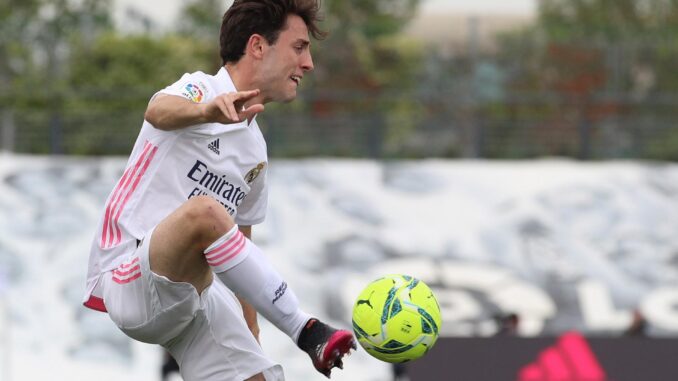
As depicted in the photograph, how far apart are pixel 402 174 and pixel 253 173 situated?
15.0 meters

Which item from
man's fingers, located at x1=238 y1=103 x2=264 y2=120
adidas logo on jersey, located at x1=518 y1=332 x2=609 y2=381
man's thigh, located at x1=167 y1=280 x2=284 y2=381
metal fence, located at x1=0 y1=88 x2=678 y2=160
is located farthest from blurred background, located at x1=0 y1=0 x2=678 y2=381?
man's fingers, located at x1=238 y1=103 x2=264 y2=120

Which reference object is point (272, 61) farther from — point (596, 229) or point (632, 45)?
point (632, 45)

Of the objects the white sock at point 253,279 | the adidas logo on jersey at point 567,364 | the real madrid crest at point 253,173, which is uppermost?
the real madrid crest at point 253,173

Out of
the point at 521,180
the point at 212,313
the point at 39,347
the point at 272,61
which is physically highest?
the point at 272,61

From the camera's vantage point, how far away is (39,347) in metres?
18.9

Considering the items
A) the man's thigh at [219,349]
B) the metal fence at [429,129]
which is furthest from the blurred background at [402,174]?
the man's thigh at [219,349]

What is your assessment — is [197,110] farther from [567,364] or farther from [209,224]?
[567,364]

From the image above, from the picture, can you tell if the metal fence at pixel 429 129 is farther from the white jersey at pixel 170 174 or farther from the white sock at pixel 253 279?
the white sock at pixel 253 279

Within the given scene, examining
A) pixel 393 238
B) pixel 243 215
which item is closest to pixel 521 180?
pixel 393 238

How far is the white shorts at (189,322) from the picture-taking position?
6273mm

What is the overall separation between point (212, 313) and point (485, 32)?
19184 mm

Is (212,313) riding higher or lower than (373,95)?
higher

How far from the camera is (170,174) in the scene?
20.9 ft

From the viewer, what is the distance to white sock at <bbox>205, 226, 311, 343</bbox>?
19.8ft
